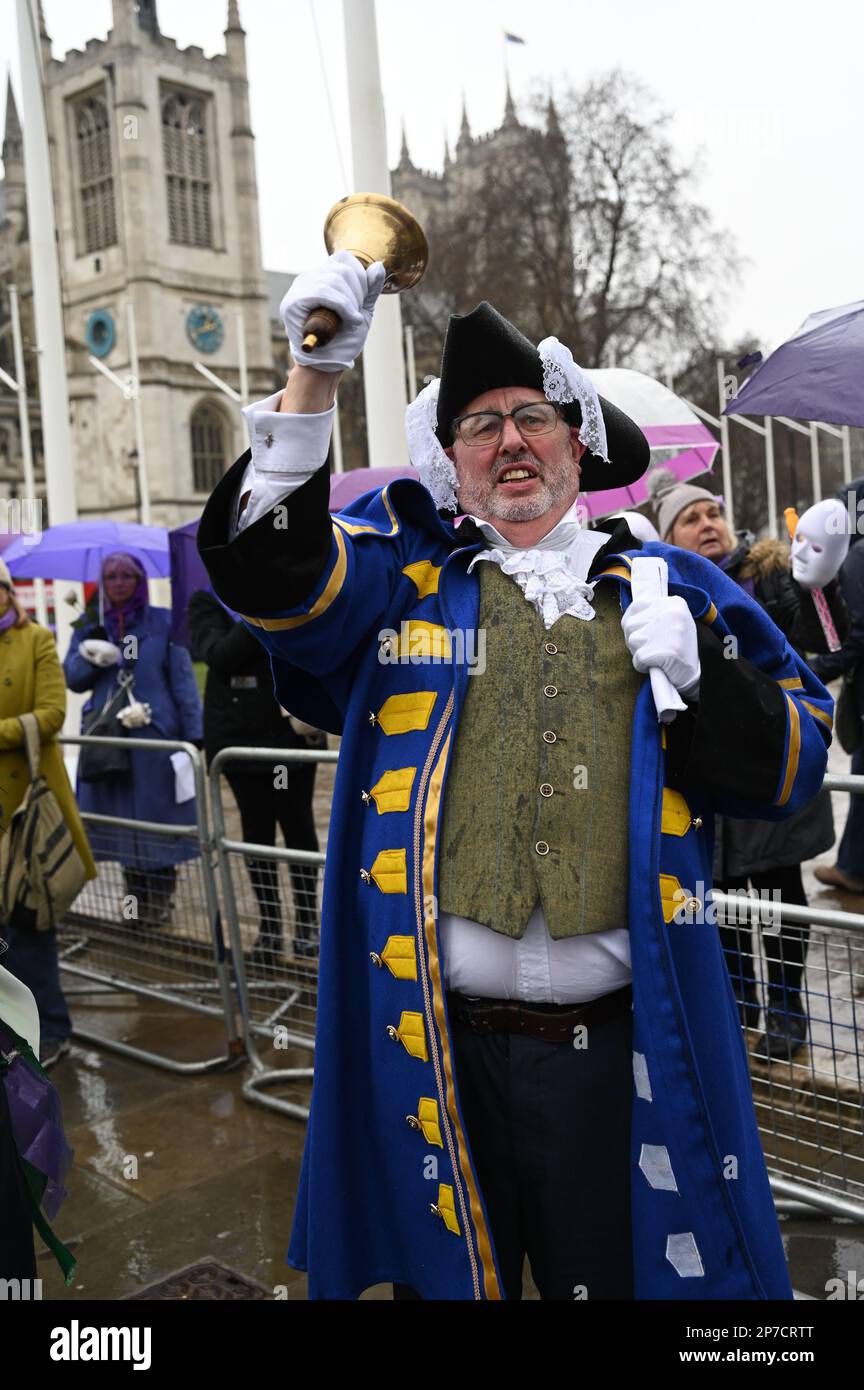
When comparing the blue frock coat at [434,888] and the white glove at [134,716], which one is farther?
the white glove at [134,716]

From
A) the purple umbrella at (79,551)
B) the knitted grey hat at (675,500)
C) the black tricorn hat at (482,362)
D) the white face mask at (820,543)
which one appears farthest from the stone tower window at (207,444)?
the black tricorn hat at (482,362)

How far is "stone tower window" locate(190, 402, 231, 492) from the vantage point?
53.8 meters

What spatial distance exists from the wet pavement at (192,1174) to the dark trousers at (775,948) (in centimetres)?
23

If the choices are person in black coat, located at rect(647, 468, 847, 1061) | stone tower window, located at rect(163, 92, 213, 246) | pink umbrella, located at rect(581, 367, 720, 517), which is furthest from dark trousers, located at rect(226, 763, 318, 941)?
stone tower window, located at rect(163, 92, 213, 246)

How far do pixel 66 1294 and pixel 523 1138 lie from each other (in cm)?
192

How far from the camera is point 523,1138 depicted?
6.64ft

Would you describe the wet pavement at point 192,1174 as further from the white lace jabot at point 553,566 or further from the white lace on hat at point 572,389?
the white lace on hat at point 572,389

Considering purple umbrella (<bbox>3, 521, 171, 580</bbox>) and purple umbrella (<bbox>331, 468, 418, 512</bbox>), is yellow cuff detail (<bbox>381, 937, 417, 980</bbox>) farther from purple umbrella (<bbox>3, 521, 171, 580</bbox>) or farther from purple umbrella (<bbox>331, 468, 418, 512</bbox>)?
purple umbrella (<bbox>3, 521, 171, 580</bbox>)

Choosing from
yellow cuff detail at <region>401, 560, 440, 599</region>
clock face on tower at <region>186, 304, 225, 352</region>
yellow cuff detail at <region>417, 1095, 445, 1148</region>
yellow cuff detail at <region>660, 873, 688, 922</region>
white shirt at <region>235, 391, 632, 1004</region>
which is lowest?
yellow cuff detail at <region>417, 1095, 445, 1148</region>

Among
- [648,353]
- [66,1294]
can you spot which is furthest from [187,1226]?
[648,353]

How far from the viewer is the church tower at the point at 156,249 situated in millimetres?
50781

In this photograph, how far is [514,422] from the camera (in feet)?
7.14
